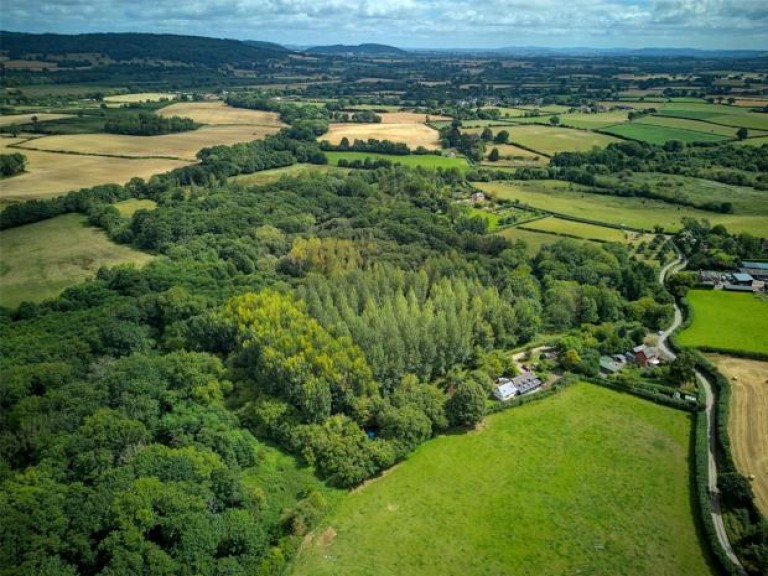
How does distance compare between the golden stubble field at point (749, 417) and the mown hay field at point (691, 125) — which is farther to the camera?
the mown hay field at point (691, 125)

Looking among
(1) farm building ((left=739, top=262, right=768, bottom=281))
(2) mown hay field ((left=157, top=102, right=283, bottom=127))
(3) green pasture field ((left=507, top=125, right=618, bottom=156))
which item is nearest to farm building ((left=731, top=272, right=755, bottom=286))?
(1) farm building ((left=739, top=262, right=768, bottom=281))

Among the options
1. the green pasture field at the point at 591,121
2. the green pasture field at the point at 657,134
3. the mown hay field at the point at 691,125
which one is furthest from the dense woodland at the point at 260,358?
the green pasture field at the point at 591,121

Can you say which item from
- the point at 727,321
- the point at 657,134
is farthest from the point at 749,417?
the point at 657,134

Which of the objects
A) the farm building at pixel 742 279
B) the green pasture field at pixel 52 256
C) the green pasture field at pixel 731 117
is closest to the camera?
the green pasture field at pixel 52 256

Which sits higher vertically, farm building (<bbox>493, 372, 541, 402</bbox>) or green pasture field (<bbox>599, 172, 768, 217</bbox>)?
green pasture field (<bbox>599, 172, 768, 217</bbox>)

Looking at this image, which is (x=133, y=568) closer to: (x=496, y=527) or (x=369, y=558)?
(x=369, y=558)

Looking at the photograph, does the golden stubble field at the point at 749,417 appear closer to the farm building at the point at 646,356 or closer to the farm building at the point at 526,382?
the farm building at the point at 646,356

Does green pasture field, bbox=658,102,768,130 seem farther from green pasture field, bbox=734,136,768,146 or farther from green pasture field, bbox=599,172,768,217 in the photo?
green pasture field, bbox=599,172,768,217
